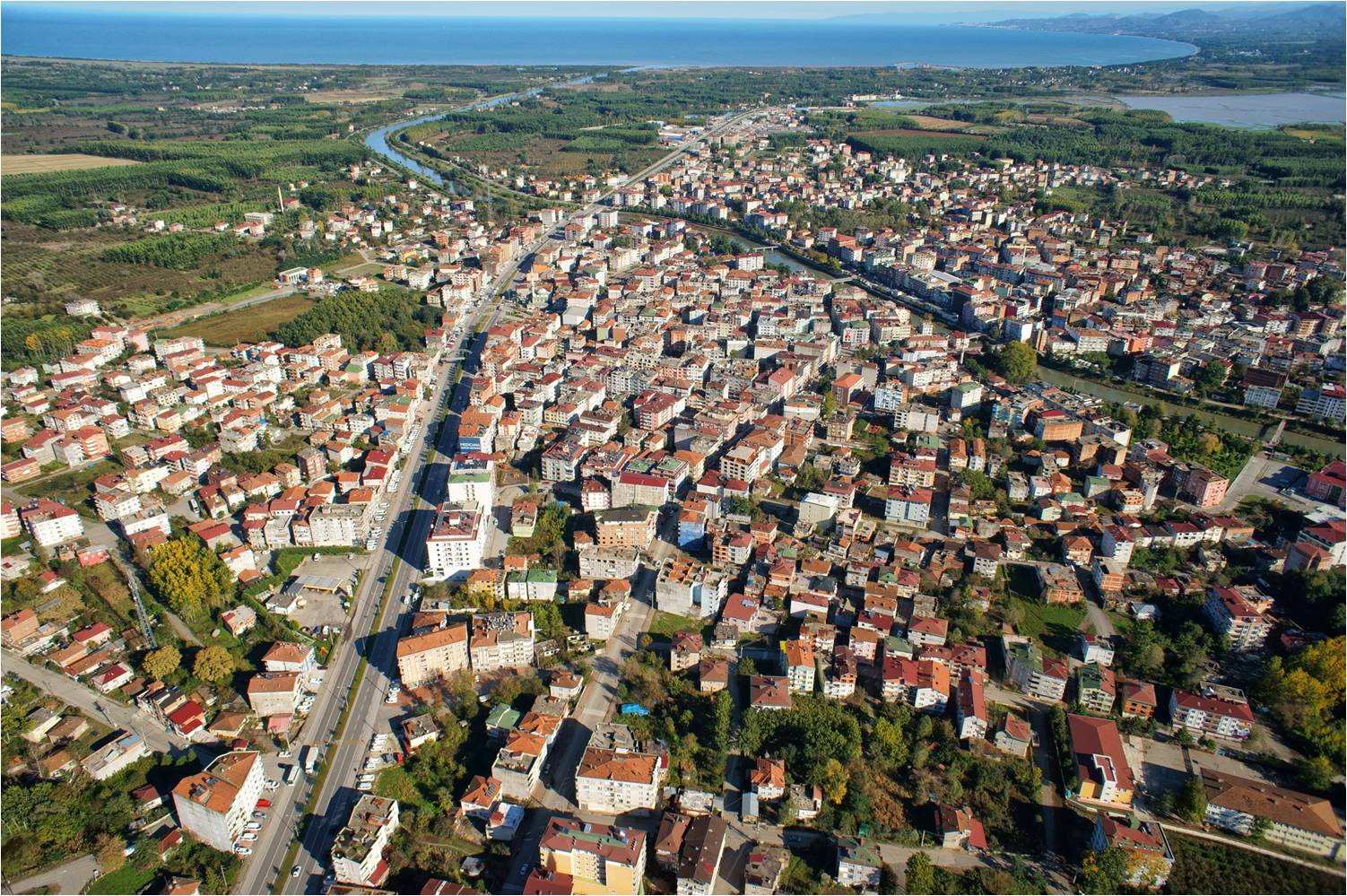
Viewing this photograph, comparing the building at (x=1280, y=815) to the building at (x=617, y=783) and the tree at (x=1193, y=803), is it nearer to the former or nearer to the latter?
the tree at (x=1193, y=803)

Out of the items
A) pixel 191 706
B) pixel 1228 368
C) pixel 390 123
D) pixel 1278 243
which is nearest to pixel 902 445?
pixel 1228 368

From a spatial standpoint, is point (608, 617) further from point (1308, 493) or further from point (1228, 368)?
point (1228, 368)

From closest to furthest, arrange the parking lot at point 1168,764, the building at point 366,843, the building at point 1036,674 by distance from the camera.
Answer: the building at point 366,843 → the parking lot at point 1168,764 → the building at point 1036,674

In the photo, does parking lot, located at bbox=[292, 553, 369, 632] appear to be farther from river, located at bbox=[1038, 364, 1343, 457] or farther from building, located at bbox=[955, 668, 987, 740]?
river, located at bbox=[1038, 364, 1343, 457]

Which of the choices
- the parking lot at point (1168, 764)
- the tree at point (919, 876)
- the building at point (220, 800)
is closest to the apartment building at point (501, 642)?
the building at point (220, 800)

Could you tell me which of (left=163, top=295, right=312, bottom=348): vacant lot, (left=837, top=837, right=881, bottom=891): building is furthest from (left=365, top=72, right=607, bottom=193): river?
(left=837, top=837, right=881, bottom=891): building

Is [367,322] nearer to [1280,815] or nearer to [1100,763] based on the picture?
[1100,763]
